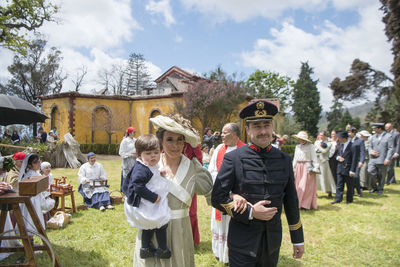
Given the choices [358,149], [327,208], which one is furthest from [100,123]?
[358,149]

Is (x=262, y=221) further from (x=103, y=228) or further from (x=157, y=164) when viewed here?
(x=103, y=228)

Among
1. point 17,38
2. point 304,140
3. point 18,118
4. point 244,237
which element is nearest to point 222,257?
point 244,237

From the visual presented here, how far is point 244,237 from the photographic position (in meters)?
2.27

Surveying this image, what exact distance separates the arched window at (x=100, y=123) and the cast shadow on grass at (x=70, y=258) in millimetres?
23295

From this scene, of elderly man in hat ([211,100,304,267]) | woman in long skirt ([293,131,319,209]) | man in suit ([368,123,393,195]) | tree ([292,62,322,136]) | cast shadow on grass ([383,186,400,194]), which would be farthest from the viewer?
tree ([292,62,322,136])

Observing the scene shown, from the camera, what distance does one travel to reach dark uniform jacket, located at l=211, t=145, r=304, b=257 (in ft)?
7.41

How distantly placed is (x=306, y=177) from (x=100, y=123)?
928 inches

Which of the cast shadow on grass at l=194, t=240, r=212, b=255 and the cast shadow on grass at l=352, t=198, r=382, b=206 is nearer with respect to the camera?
the cast shadow on grass at l=194, t=240, r=212, b=255

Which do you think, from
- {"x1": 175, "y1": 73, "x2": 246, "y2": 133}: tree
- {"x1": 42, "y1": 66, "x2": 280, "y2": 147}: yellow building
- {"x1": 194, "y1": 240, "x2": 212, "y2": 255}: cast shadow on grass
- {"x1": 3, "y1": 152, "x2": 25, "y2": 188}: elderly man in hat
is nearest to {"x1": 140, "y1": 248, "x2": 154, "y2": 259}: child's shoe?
{"x1": 194, "y1": 240, "x2": 212, "y2": 255}: cast shadow on grass

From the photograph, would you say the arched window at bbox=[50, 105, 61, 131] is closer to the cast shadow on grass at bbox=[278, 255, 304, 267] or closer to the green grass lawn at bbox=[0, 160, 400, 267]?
the green grass lawn at bbox=[0, 160, 400, 267]

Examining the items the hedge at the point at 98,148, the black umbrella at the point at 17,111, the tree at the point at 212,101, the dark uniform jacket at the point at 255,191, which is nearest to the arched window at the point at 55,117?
the hedge at the point at 98,148

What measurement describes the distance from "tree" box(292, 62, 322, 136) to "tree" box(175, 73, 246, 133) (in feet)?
90.2

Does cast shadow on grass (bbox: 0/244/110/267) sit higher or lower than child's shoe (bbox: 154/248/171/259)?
lower

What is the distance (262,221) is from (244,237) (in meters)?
0.20
